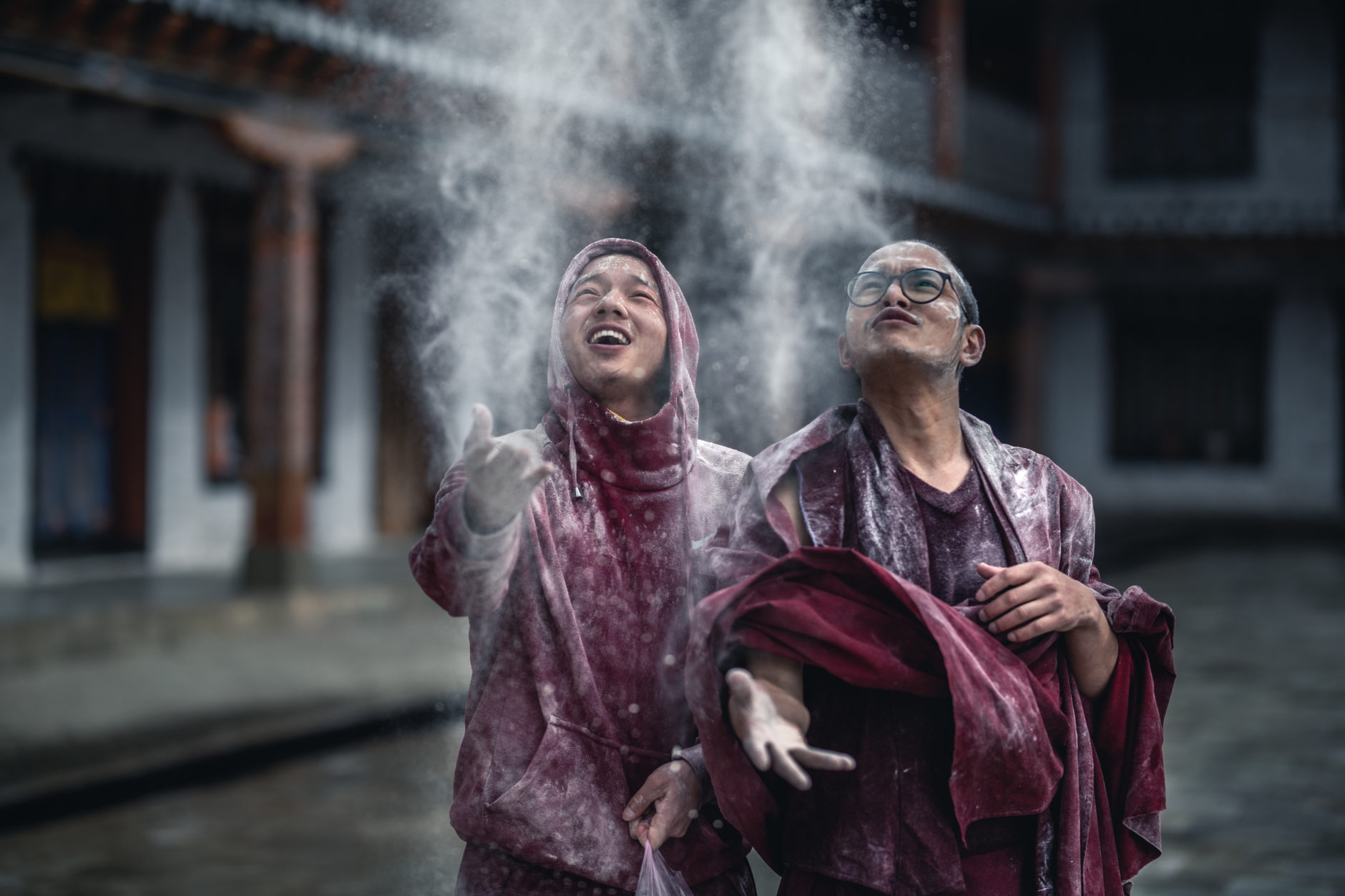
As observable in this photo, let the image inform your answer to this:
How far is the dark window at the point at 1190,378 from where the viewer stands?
20.6 metres

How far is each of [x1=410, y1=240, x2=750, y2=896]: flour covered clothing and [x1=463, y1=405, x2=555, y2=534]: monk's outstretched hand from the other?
0.16m

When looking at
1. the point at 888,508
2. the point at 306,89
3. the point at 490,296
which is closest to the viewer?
the point at 888,508

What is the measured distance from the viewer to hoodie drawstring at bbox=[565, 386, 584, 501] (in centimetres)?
226

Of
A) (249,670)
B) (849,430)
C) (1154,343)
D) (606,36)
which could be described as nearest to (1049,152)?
(1154,343)

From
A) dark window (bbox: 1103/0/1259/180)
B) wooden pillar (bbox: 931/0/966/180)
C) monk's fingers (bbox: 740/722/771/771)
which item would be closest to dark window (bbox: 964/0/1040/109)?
dark window (bbox: 1103/0/1259/180)

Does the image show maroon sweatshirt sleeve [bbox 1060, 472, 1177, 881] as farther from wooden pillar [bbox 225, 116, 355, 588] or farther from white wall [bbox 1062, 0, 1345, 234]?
white wall [bbox 1062, 0, 1345, 234]

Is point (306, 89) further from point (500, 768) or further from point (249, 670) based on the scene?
point (500, 768)

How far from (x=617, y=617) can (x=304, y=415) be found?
28.3 ft

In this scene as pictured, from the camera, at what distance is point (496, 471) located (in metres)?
2.02

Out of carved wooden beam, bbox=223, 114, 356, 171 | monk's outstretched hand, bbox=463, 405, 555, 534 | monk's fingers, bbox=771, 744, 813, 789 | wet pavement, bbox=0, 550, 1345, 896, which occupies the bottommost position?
wet pavement, bbox=0, 550, 1345, 896

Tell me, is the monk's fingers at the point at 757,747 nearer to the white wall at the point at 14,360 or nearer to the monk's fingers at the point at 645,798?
the monk's fingers at the point at 645,798

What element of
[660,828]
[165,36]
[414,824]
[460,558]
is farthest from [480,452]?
[165,36]

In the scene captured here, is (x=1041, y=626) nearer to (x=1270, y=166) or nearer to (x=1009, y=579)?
(x=1009, y=579)

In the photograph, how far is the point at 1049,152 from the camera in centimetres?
1984
